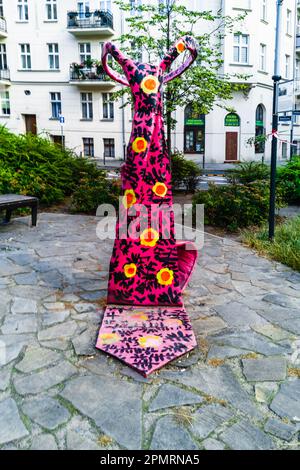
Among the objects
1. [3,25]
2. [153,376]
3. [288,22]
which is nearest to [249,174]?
[153,376]

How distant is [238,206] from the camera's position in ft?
23.7

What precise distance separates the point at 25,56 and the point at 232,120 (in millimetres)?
14488

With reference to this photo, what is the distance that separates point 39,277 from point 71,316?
1.20 m

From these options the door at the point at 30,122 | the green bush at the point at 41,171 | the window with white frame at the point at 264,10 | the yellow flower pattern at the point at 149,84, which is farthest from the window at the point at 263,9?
the yellow flower pattern at the point at 149,84

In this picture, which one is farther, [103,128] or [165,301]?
[103,128]

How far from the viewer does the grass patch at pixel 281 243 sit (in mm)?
5355

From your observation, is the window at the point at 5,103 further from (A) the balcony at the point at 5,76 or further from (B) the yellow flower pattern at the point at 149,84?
(B) the yellow flower pattern at the point at 149,84

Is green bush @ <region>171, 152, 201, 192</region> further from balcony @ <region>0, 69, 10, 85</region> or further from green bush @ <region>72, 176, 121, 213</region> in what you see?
balcony @ <region>0, 69, 10, 85</region>

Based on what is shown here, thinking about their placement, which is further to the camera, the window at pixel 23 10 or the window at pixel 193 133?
the window at pixel 193 133

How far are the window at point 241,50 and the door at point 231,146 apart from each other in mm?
4475

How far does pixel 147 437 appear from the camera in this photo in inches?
85.1

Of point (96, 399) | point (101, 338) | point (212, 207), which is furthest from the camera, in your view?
point (212, 207)
